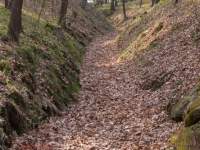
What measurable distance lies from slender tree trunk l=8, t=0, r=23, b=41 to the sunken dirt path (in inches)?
168

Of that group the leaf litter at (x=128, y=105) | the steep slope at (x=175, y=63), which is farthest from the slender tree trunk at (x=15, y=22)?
the steep slope at (x=175, y=63)

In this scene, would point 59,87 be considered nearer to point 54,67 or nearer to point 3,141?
point 54,67

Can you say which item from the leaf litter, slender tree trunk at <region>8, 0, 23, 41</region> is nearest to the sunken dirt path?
the leaf litter

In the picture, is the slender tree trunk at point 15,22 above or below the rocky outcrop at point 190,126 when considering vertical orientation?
above

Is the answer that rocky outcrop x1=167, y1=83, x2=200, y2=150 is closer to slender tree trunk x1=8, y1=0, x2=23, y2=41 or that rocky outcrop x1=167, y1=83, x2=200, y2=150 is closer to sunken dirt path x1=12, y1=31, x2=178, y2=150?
sunken dirt path x1=12, y1=31, x2=178, y2=150

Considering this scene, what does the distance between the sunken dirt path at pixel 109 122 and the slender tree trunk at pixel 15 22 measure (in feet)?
14.0

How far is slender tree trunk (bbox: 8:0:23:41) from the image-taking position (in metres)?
12.9

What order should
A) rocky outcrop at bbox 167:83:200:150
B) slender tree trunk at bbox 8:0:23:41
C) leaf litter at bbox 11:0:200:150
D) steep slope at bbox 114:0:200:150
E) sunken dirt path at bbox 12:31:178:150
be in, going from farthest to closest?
slender tree trunk at bbox 8:0:23:41, leaf litter at bbox 11:0:200:150, sunken dirt path at bbox 12:31:178:150, steep slope at bbox 114:0:200:150, rocky outcrop at bbox 167:83:200:150

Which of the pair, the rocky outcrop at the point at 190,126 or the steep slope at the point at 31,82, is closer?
the rocky outcrop at the point at 190,126

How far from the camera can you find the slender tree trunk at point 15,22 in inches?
507

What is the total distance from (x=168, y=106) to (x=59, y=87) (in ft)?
16.4

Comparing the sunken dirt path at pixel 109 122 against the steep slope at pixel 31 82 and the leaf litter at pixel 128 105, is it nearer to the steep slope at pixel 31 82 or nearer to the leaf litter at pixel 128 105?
the leaf litter at pixel 128 105

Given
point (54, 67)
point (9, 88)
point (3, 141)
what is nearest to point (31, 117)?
point (9, 88)

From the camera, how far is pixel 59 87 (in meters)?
11.8
